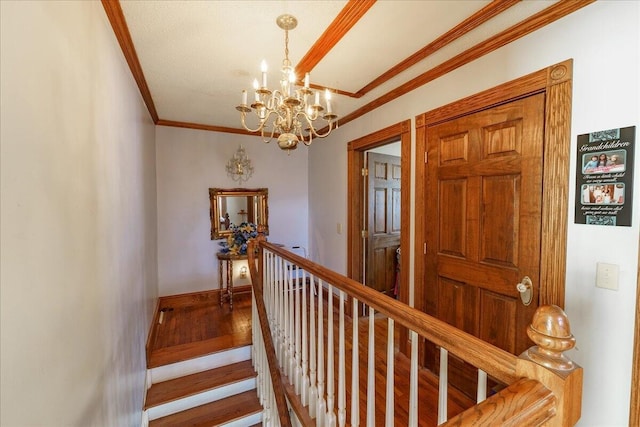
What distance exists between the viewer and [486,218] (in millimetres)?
1765

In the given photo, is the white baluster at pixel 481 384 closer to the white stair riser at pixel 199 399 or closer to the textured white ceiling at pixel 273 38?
the textured white ceiling at pixel 273 38

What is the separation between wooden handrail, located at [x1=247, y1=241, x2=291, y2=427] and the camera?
6.04ft

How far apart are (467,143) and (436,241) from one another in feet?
2.49

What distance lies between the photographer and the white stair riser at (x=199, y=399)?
85.1 inches

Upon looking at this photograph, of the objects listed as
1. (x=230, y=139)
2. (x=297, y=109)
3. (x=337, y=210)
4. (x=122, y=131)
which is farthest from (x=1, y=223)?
(x=230, y=139)

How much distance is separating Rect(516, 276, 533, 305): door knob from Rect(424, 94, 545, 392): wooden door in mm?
24

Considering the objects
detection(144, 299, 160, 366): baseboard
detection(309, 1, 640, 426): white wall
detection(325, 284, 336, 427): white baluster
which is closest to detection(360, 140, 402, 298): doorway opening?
detection(309, 1, 640, 426): white wall

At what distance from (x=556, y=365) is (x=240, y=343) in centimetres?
266

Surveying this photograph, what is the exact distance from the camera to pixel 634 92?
117 cm

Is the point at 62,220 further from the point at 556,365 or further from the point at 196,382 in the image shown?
the point at 196,382

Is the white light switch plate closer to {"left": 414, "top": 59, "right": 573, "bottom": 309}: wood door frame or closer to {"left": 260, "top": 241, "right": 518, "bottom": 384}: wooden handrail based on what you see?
{"left": 414, "top": 59, "right": 573, "bottom": 309}: wood door frame

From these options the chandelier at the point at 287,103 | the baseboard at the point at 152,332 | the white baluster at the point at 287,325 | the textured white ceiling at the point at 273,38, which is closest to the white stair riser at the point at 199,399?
the baseboard at the point at 152,332

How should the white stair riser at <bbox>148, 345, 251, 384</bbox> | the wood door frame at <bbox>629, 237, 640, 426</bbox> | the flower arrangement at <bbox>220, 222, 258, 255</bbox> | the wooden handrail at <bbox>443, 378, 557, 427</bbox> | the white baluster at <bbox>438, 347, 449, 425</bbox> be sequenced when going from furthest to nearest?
the flower arrangement at <bbox>220, 222, 258, 255</bbox>, the white stair riser at <bbox>148, 345, 251, 384</bbox>, the wood door frame at <bbox>629, 237, 640, 426</bbox>, the white baluster at <bbox>438, 347, 449, 425</bbox>, the wooden handrail at <bbox>443, 378, 557, 427</bbox>

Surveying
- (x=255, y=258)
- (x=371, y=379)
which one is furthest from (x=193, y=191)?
(x=371, y=379)
